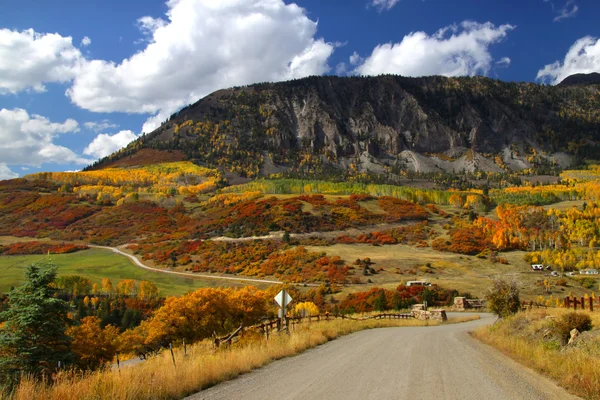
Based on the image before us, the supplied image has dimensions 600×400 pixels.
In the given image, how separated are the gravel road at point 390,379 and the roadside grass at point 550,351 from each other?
36 cm

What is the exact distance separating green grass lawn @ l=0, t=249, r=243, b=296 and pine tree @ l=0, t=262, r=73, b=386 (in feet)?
200

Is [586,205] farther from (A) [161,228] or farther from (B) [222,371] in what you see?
(B) [222,371]

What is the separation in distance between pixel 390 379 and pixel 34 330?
43.4ft

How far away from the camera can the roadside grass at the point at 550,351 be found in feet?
29.9

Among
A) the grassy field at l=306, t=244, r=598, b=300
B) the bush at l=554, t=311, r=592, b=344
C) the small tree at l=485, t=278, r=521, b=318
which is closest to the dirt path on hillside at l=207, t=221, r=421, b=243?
the grassy field at l=306, t=244, r=598, b=300

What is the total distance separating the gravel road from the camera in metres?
8.62

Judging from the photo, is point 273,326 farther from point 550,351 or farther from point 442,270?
point 442,270

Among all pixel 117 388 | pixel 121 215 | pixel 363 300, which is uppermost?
pixel 121 215

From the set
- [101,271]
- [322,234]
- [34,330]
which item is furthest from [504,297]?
[322,234]

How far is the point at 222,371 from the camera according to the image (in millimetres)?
10555

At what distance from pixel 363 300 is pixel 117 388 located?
53.6 m

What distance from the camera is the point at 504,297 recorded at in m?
25.7

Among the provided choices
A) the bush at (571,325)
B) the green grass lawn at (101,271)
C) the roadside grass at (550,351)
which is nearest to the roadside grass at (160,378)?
the roadside grass at (550,351)

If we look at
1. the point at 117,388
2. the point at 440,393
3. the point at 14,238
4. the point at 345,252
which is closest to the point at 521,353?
the point at 440,393
